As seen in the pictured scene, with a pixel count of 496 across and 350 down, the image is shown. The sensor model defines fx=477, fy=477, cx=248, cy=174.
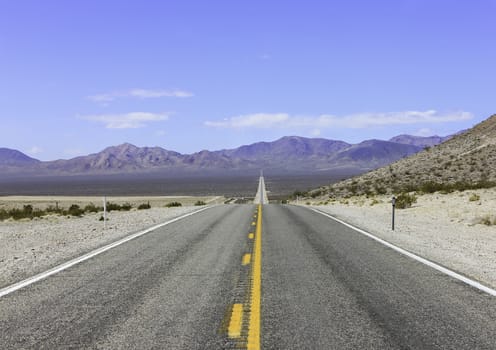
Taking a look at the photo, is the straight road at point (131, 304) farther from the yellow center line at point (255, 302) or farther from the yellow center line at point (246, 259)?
the yellow center line at point (255, 302)

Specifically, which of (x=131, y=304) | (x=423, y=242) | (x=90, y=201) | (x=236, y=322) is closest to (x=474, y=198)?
(x=423, y=242)

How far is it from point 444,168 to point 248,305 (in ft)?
178

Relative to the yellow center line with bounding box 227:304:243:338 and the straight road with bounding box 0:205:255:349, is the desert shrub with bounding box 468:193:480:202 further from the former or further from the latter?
the yellow center line with bounding box 227:304:243:338


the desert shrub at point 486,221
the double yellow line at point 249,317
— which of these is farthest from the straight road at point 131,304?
the desert shrub at point 486,221

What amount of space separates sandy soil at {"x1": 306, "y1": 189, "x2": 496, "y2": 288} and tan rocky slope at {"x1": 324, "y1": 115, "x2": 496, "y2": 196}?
18807 mm

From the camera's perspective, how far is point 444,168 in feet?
183

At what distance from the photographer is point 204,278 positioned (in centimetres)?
849

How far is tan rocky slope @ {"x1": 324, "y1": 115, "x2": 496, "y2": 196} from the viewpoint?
4969cm

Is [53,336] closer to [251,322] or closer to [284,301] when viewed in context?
[251,322]

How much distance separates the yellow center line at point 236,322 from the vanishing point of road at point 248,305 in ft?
0.04

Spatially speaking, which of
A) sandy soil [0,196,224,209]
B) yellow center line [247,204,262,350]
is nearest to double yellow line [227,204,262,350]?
yellow center line [247,204,262,350]

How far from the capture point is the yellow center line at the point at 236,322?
5507 millimetres

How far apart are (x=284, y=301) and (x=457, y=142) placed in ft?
225

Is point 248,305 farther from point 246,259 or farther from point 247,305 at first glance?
point 246,259
